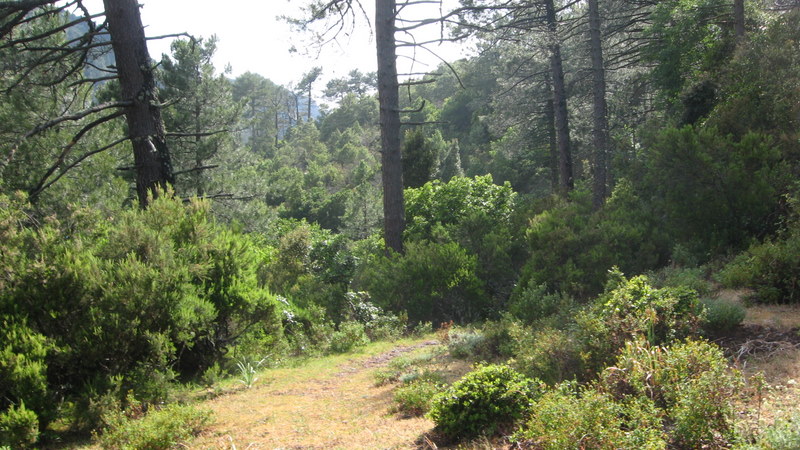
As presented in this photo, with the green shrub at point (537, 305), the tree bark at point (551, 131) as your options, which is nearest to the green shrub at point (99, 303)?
the green shrub at point (537, 305)

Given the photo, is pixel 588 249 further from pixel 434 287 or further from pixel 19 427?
pixel 19 427

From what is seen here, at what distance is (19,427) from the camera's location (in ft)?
14.6

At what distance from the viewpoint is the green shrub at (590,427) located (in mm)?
3037

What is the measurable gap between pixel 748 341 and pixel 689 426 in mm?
2409

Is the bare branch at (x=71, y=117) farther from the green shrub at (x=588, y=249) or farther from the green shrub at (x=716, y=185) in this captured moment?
Answer: the green shrub at (x=716, y=185)

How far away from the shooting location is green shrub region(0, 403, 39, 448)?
4367mm

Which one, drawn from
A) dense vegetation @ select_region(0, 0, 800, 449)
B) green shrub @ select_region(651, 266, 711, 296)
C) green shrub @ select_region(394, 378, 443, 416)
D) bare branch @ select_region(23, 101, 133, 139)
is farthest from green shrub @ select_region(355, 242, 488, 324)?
bare branch @ select_region(23, 101, 133, 139)

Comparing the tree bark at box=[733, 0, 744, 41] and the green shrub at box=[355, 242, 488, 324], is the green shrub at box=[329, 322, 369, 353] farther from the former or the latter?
the tree bark at box=[733, 0, 744, 41]

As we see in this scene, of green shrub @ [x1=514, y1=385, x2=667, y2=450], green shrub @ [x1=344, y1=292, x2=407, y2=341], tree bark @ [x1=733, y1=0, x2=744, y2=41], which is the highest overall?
tree bark @ [x1=733, y1=0, x2=744, y2=41]

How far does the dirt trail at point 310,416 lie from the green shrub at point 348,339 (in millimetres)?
1478

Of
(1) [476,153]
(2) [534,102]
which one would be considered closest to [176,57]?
(2) [534,102]

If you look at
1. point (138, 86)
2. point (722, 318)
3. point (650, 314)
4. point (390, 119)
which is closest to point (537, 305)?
point (722, 318)

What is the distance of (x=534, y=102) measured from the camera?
2203 centimetres

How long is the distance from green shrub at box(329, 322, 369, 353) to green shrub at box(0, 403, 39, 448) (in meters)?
4.64
